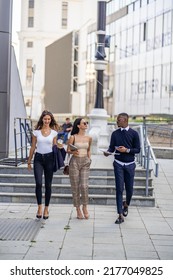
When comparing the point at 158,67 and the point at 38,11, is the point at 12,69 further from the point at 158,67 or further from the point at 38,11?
the point at 38,11

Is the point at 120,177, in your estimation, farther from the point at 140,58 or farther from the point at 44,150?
the point at 140,58

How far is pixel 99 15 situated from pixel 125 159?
11.4m

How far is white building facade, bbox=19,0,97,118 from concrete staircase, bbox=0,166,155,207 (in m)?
47.4

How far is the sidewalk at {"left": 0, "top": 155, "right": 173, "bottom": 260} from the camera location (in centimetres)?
620

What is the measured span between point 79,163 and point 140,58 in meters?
36.0

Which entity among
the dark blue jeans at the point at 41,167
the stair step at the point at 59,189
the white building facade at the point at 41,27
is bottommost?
the stair step at the point at 59,189

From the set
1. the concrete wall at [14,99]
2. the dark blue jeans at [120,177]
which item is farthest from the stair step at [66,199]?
the concrete wall at [14,99]

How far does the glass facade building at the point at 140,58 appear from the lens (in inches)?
1548

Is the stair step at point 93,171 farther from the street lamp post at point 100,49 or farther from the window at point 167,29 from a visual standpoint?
the window at point 167,29

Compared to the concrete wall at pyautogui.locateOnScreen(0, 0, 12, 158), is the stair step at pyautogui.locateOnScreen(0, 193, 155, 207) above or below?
below

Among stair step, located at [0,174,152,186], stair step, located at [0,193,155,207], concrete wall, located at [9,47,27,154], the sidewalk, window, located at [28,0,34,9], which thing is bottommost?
the sidewalk

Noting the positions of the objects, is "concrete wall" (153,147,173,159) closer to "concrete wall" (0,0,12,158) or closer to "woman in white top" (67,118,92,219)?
"concrete wall" (0,0,12,158)

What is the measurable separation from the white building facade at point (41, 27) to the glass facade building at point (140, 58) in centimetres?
914

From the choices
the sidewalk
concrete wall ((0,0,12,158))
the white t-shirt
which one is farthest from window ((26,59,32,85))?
the white t-shirt
